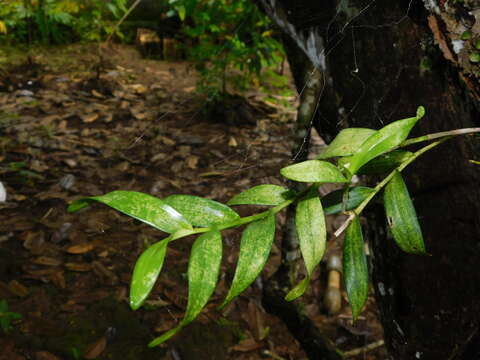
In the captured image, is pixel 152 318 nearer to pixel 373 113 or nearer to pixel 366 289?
pixel 373 113

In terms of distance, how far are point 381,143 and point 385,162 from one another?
7 centimetres

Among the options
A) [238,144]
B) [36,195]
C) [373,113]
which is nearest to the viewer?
[373,113]

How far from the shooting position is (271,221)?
15.5 inches

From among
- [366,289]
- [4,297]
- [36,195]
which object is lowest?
[4,297]

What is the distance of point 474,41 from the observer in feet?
2.03

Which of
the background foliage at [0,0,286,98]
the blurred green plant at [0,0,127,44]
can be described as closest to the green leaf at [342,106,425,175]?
the background foliage at [0,0,286,98]

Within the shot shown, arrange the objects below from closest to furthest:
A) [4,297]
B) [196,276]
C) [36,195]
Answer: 1. [196,276]
2. [4,297]
3. [36,195]

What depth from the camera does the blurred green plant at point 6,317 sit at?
51.3 inches

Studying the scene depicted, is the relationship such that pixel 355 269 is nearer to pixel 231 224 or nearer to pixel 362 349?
pixel 231 224

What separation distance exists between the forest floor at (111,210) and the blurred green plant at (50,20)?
0.32 meters

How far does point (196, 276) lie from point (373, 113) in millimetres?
493

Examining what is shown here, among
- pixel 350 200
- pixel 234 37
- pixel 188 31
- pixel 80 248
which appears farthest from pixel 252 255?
pixel 188 31

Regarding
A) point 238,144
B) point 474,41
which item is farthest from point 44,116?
point 474,41

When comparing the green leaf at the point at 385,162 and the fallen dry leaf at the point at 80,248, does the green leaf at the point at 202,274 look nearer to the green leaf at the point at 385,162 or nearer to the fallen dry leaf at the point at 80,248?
the green leaf at the point at 385,162
